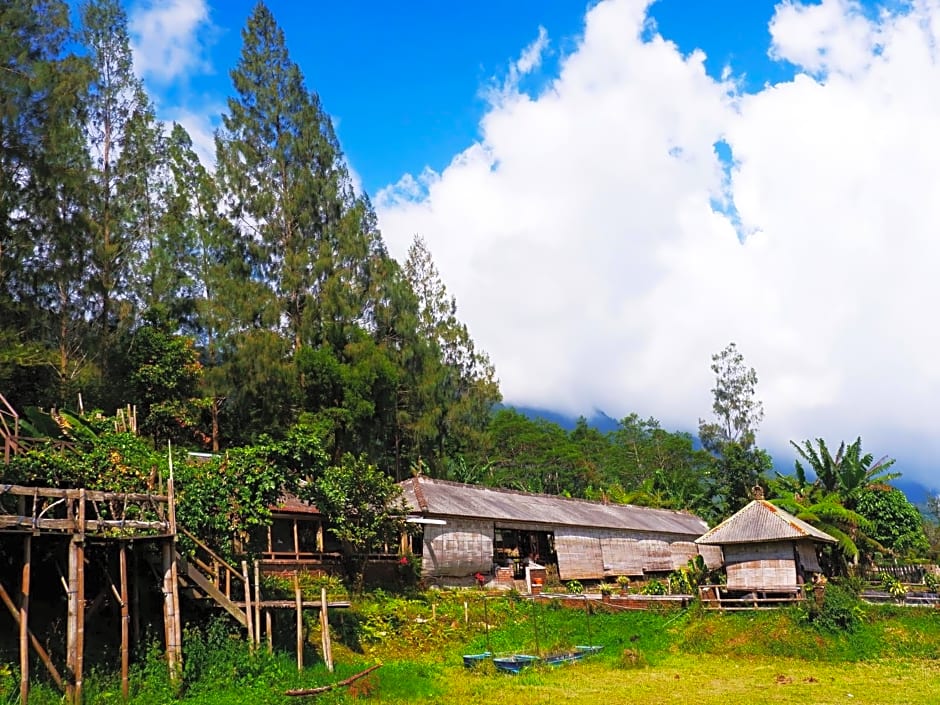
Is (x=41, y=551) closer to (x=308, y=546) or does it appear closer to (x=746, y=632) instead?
(x=308, y=546)

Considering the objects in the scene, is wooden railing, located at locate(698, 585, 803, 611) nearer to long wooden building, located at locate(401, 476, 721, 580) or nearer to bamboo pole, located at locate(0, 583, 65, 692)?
long wooden building, located at locate(401, 476, 721, 580)

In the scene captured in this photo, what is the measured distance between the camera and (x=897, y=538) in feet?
132

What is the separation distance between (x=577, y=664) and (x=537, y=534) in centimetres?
1531

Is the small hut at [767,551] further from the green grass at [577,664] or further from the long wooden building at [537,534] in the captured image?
the long wooden building at [537,534]

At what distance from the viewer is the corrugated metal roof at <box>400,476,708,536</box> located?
31203mm

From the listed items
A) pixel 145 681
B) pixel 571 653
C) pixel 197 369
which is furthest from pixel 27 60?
pixel 571 653

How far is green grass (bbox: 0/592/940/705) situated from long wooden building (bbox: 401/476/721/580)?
8.82ft

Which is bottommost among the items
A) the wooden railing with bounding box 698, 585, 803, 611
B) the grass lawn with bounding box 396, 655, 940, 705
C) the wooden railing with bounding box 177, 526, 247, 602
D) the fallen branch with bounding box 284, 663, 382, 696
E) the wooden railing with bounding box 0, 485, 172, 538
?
the grass lawn with bounding box 396, 655, 940, 705

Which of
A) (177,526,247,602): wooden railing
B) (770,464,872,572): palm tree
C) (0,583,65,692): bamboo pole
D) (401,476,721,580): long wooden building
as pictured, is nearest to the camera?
(0,583,65,692): bamboo pole

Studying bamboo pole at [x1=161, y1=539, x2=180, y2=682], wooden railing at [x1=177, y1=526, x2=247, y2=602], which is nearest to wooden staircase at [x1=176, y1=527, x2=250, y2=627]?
wooden railing at [x1=177, y1=526, x2=247, y2=602]

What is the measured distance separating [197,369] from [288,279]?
6125 mm

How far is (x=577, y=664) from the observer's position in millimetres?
22219

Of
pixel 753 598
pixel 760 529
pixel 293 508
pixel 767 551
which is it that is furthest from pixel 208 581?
pixel 767 551

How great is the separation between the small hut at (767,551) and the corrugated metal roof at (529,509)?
8724mm
